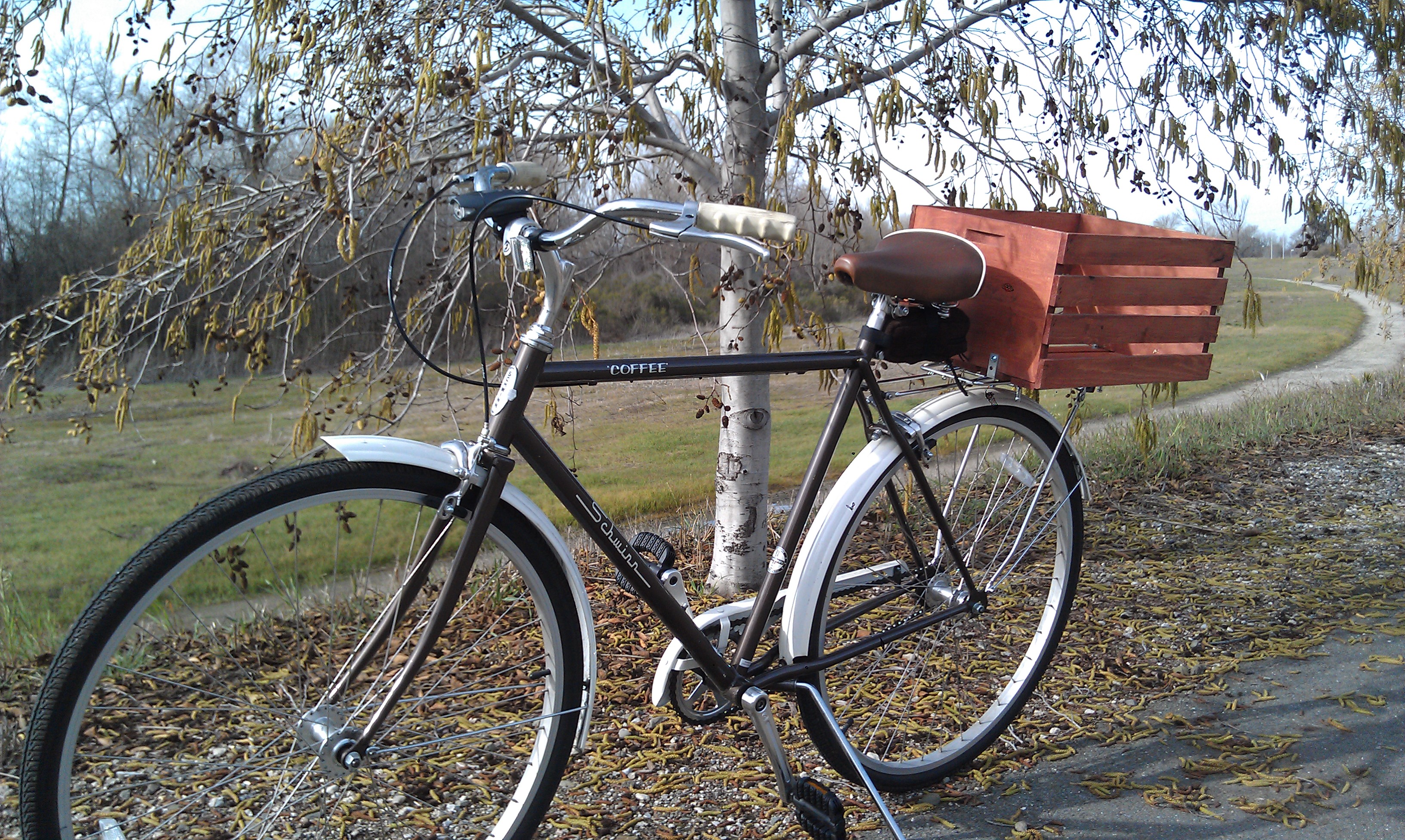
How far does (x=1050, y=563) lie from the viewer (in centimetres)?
374

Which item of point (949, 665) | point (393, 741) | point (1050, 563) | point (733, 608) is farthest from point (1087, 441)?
point (393, 741)

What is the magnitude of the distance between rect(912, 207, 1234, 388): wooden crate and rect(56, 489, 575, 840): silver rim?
4.25 feet

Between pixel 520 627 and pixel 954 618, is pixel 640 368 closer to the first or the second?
pixel 520 627

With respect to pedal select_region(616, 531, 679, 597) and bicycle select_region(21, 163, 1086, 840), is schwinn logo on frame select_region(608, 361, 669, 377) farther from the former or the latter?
pedal select_region(616, 531, 679, 597)

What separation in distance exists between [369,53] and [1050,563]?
9.83 feet

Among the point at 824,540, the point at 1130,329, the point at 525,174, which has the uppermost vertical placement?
the point at 525,174

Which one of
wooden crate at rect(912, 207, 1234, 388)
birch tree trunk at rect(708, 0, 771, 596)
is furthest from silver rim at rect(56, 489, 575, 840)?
wooden crate at rect(912, 207, 1234, 388)

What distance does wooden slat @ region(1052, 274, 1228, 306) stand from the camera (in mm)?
2225

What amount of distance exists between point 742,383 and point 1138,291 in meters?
1.47

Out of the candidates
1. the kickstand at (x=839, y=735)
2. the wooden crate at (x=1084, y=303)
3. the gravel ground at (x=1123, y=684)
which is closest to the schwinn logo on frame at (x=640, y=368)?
the kickstand at (x=839, y=735)

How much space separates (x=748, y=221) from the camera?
1661mm

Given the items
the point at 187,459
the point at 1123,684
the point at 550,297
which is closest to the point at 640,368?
the point at 550,297

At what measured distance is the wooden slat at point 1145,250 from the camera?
223cm

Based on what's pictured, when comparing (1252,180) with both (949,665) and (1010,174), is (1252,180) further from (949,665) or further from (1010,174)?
(949,665)
